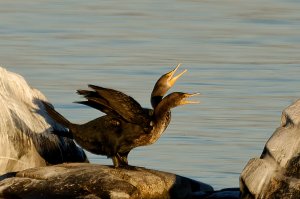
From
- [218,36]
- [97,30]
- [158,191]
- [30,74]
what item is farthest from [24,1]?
[158,191]

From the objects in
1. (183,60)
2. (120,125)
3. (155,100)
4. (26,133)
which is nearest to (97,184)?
(120,125)

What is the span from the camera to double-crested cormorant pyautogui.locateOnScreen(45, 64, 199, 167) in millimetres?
11461

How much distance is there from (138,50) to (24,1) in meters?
5.34

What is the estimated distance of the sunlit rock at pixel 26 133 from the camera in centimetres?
1147

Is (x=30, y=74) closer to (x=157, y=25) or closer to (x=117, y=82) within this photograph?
(x=117, y=82)

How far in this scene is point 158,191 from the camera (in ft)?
36.3

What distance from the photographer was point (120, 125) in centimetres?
1152

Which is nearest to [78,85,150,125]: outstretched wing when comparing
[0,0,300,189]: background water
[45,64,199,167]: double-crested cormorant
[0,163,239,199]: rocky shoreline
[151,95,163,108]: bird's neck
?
[45,64,199,167]: double-crested cormorant

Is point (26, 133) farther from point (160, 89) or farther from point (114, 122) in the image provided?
point (160, 89)

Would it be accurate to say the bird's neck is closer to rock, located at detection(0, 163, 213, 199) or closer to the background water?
rock, located at detection(0, 163, 213, 199)

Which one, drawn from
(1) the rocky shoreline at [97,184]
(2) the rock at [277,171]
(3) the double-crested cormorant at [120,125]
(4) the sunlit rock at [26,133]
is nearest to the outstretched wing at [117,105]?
(3) the double-crested cormorant at [120,125]

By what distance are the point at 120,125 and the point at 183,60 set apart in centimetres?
674

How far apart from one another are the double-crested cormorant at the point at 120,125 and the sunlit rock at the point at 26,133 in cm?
32

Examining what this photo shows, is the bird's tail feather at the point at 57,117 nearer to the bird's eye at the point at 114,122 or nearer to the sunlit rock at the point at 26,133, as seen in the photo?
the sunlit rock at the point at 26,133
